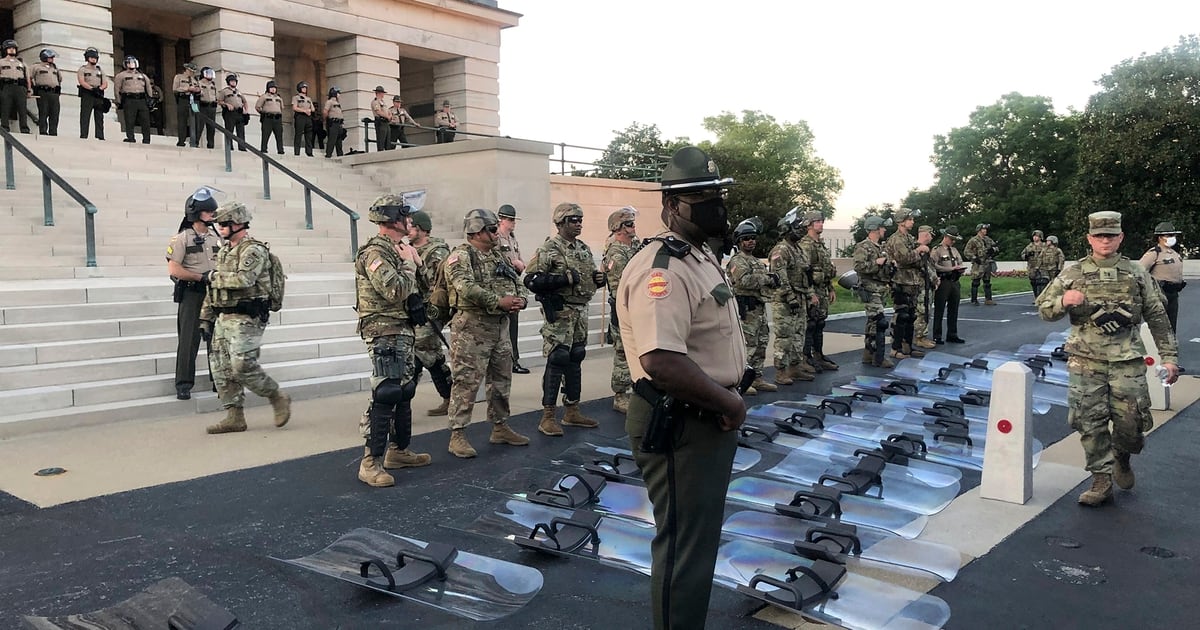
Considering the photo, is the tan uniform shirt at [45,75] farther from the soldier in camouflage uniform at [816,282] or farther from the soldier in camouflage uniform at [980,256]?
the soldier in camouflage uniform at [980,256]

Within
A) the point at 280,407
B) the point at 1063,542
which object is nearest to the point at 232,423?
the point at 280,407

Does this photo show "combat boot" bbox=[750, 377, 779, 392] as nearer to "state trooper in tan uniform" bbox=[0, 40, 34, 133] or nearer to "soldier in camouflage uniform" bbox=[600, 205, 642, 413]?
"soldier in camouflage uniform" bbox=[600, 205, 642, 413]

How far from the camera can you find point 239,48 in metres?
22.8

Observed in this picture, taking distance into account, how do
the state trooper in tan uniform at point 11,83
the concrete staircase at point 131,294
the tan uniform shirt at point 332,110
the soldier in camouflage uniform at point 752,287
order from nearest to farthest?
the concrete staircase at point 131,294 < the soldier in camouflage uniform at point 752,287 < the state trooper in tan uniform at point 11,83 < the tan uniform shirt at point 332,110

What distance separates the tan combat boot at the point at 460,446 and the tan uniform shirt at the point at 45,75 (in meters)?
14.3

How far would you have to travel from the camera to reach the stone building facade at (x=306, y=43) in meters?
20.2

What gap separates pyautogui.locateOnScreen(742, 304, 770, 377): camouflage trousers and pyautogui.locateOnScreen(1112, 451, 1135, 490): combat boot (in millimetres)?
4603

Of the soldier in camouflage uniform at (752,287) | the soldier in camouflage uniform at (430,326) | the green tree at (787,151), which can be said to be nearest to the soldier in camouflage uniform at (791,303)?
the soldier in camouflage uniform at (752,287)

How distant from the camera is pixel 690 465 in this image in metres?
3.08

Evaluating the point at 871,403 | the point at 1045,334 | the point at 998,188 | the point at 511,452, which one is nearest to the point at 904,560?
the point at 511,452

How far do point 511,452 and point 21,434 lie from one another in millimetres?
4446

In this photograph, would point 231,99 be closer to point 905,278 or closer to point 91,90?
point 91,90

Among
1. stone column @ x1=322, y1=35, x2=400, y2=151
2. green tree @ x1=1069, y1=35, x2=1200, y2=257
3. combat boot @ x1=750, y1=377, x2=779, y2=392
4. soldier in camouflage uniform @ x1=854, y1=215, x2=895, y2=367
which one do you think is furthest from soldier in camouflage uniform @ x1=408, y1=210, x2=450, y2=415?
green tree @ x1=1069, y1=35, x2=1200, y2=257

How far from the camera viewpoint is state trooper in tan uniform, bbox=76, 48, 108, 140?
16.9m
